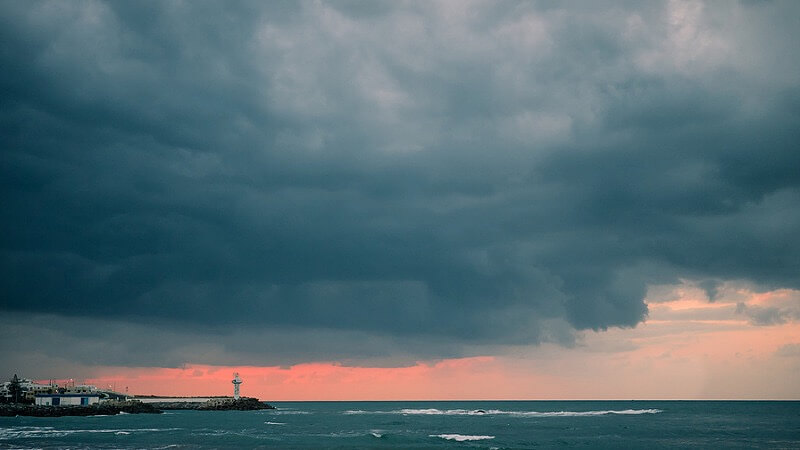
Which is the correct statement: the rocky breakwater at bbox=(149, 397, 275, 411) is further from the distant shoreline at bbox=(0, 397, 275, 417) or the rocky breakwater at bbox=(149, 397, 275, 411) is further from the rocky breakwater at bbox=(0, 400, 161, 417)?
the rocky breakwater at bbox=(0, 400, 161, 417)

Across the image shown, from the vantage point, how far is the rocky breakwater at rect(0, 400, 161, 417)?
129m

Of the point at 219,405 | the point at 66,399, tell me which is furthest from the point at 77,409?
the point at 219,405

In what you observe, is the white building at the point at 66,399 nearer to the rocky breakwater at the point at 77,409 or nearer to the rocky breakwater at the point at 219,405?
the rocky breakwater at the point at 77,409

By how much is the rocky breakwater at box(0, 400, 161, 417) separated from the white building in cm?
339

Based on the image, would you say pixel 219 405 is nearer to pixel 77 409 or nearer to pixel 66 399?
pixel 66 399

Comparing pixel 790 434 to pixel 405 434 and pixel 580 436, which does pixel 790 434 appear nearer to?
pixel 580 436

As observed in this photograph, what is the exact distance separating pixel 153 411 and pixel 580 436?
104 meters

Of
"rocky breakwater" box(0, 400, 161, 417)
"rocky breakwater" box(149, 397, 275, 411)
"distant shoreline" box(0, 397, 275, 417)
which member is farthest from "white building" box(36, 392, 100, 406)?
"rocky breakwater" box(149, 397, 275, 411)

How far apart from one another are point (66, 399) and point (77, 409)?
472 inches

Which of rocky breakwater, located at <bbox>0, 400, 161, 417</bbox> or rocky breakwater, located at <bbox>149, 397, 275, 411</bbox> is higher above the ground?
rocky breakwater, located at <bbox>0, 400, 161, 417</bbox>

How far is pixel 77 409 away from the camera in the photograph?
136m

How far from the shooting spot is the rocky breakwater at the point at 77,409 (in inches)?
5074

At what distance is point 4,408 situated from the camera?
12912 cm

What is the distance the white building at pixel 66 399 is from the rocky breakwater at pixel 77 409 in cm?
339
